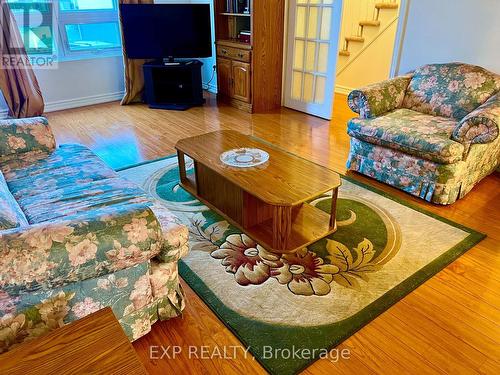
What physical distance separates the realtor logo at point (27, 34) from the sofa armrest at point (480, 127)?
4.36 metres

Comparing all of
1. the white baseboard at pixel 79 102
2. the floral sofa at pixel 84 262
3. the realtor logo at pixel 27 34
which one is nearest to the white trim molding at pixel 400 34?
the floral sofa at pixel 84 262

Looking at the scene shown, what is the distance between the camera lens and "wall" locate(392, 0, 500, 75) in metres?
2.79

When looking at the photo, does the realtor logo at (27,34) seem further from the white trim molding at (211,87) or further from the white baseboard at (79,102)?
the white trim molding at (211,87)

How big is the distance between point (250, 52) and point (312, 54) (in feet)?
2.35

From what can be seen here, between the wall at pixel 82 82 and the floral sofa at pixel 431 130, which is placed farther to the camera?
the wall at pixel 82 82

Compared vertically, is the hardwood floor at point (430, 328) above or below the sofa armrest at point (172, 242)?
below

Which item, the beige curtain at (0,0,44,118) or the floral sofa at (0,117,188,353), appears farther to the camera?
the beige curtain at (0,0,44,118)

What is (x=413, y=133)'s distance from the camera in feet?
8.30

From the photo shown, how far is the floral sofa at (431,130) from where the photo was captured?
7.81 ft

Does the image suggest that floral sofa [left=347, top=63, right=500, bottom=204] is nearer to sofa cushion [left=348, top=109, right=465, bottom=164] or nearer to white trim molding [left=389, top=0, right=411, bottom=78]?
sofa cushion [left=348, top=109, right=465, bottom=164]

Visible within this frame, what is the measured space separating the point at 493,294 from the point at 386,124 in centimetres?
135

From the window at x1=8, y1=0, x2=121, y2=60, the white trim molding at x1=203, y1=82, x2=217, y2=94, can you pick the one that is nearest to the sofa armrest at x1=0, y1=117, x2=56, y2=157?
the window at x1=8, y1=0, x2=121, y2=60

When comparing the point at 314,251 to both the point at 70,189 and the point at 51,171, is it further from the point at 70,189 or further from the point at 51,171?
the point at 51,171

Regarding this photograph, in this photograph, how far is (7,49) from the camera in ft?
13.1
